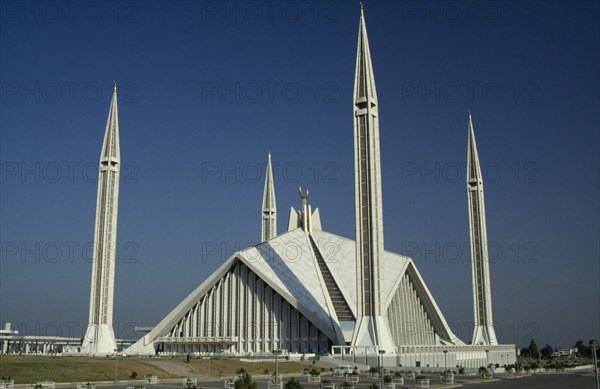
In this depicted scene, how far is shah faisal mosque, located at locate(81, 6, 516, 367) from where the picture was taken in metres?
45.7

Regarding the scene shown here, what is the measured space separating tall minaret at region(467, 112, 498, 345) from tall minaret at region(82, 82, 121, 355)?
32723 mm

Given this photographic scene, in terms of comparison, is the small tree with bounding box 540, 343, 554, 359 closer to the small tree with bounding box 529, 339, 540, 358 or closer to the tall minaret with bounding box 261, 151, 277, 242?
the small tree with bounding box 529, 339, 540, 358

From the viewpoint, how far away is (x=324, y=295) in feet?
183

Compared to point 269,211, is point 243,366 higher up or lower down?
lower down

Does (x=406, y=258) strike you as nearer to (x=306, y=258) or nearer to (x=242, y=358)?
(x=306, y=258)

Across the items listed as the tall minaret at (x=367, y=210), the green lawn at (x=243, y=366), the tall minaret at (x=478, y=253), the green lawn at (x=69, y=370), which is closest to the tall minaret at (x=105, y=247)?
the green lawn at (x=243, y=366)

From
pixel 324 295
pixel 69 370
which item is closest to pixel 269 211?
pixel 324 295

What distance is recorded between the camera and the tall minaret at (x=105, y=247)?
173ft

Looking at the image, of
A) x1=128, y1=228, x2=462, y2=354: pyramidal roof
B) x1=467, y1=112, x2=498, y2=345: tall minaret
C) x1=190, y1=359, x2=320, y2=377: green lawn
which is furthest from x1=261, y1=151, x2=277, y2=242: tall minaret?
x1=190, y1=359, x2=320, y2=377: green lawn

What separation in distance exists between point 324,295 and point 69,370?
25686mm

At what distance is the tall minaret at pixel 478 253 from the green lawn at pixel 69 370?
34.3 metres

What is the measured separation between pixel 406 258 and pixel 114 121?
28984 millimetres

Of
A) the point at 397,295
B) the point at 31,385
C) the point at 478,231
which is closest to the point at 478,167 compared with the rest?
the point at 478,231

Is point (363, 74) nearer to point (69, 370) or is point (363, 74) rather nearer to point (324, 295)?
point (324, 295)
